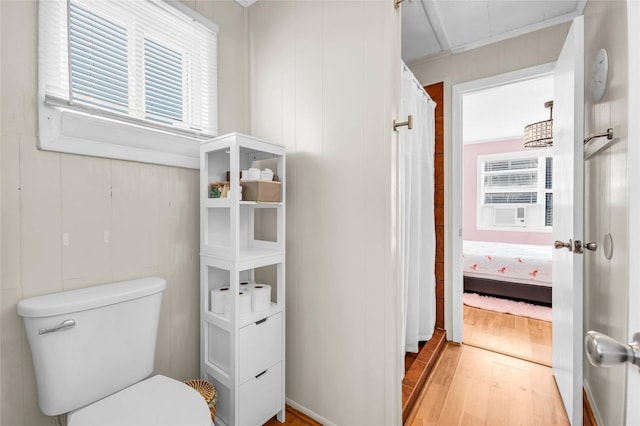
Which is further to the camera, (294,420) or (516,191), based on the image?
(516,191)

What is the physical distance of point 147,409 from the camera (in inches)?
40.7

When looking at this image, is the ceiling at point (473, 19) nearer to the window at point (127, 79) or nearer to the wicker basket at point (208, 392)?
the window at point (127, 79)

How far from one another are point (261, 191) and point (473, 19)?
194 cm

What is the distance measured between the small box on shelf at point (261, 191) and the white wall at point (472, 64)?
1.63 meters

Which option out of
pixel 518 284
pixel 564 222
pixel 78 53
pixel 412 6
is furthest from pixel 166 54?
pixel 518 284

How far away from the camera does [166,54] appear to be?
151 centimetres

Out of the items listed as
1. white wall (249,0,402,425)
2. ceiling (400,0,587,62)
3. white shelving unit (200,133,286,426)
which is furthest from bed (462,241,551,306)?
white shelving unit (200,133,286,426)

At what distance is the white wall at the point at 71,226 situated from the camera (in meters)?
1.06

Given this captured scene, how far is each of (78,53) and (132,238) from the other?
80 centimetres

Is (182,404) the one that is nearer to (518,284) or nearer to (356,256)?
(356,256)

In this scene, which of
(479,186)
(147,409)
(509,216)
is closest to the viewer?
(147,409)

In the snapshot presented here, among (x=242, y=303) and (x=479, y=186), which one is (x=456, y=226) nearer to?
(x=242, y=303)

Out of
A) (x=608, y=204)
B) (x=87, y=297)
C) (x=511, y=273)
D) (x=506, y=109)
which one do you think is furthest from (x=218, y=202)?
(x=506, y=109)

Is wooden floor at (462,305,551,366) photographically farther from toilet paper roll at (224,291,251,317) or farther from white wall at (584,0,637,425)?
toilet paper roll at (224,291,251,317)
